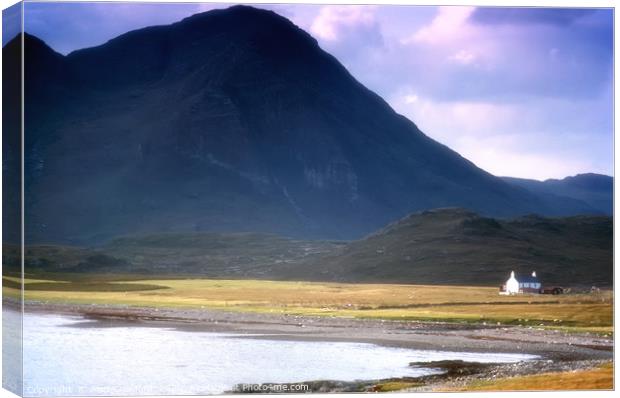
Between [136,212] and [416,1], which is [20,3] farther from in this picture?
[136,212]

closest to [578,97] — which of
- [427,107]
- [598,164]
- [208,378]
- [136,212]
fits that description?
[598,164]

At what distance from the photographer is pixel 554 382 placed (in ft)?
129

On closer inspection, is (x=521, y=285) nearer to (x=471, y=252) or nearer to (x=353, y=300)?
(x=471, y=252)

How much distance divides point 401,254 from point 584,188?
69.3 feet

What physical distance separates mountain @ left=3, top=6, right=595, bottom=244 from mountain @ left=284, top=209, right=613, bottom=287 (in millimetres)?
1216

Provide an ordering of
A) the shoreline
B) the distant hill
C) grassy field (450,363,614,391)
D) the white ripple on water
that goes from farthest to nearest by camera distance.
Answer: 1. the distant hill
2. the shoreline
3. the white ripple on water
4. grassy field (450,363,614,391)

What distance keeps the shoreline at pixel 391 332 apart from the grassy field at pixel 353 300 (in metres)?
0.51

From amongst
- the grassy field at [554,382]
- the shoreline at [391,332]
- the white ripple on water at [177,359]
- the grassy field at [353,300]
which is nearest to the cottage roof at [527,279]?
the grassy field at [353,300]

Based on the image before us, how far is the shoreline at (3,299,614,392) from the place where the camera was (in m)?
45.2

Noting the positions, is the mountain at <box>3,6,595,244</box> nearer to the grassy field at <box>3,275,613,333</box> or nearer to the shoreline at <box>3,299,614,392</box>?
the grassy field at <box>3,275,613,333</box>

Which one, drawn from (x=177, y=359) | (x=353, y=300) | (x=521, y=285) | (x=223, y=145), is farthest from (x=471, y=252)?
(x=223, y=145)

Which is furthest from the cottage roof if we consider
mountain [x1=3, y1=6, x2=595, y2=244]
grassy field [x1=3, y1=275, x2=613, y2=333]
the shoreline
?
mountain [x1=3, y1=6, x2=595, y2=244]

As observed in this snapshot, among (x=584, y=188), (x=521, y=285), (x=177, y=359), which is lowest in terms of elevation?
(x=177, y=359)

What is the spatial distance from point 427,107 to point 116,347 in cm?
1634
